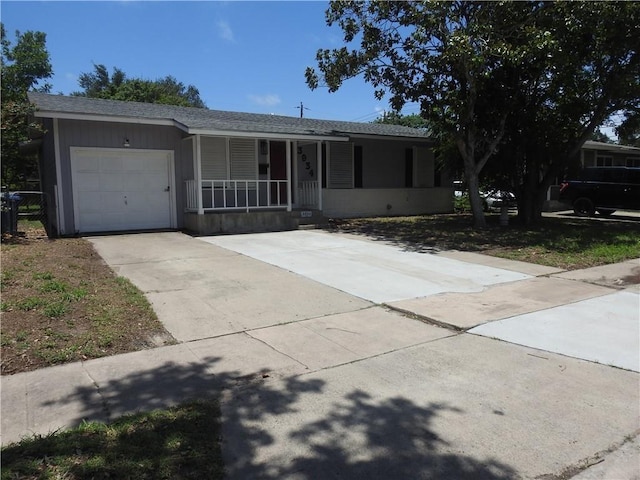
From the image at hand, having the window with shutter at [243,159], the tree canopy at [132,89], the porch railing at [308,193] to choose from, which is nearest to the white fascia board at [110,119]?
the window with shutter at [243,159]

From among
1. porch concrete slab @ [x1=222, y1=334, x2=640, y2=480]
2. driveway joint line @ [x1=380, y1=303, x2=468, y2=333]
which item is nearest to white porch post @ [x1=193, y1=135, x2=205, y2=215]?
driveway joint line @ [x1=380, y1=303, x2=468, y2=333]

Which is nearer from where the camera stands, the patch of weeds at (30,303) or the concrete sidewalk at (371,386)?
the concrete sidewalk at (371,386)

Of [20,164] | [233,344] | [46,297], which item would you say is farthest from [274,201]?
[20,164]

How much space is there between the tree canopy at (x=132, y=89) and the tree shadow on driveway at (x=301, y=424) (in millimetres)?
45206

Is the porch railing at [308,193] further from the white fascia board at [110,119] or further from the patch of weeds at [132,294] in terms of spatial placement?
the patch of weeds at [132,294]

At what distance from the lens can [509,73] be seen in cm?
1437

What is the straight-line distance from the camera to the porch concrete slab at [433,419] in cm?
298

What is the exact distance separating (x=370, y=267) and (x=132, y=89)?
45271mm

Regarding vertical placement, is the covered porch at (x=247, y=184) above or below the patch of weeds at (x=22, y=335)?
above

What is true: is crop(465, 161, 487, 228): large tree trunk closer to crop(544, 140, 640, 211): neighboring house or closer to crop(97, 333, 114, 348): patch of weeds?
crop(544, 140, 640, 211): neighboring house

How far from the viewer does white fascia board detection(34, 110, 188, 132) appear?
469 inches

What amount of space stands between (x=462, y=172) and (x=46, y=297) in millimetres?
14738

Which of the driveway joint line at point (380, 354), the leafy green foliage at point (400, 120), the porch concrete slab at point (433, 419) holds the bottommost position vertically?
the porch concrete slab at point (433, 419)

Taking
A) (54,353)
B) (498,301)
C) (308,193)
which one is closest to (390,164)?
(308,193)
